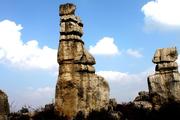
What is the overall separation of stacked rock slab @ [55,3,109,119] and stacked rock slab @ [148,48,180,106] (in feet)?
11.3

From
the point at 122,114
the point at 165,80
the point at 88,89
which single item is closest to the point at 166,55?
the point at 165,80

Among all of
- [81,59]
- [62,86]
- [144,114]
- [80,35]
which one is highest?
[80,35]

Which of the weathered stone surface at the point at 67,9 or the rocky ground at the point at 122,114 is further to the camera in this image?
the weathered stone surface at the point at 67,9

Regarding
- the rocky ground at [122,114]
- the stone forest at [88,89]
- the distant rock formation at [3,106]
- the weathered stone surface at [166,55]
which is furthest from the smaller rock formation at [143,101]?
the distant rock formation at [3,106]

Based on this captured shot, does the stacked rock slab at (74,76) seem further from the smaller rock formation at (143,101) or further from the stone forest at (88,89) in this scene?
the smaller rock formation at (143,101)

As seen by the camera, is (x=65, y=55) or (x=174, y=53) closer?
(x=65, y=55)

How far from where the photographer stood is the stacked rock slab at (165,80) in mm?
28125

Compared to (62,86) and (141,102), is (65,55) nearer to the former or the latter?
(62,86)

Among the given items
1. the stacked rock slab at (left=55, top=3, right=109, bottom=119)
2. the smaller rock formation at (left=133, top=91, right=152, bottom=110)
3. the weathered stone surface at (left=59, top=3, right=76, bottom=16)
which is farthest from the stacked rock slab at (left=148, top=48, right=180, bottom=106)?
the weathered stone surface at (left=59, top=3, right=76, bottom=16)

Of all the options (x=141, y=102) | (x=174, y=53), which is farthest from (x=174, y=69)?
(x=141, y=102)

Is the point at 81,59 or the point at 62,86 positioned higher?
the point at 81,59

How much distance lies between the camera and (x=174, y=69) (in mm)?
28609

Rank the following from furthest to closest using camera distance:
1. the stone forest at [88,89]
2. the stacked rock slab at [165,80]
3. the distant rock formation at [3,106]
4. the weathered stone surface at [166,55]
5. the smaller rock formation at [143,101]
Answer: the weathered stone surface at [166,55]
the smaller rock formation at [143,101]
the stacked rock slab at [165,80]
the stone forest at [88,89]
the distant rock formation at [3,106]

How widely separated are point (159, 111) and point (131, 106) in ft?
7.55
